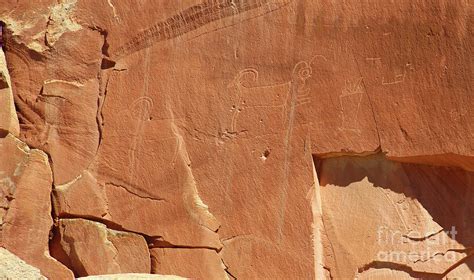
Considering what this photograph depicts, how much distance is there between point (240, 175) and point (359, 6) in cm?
126

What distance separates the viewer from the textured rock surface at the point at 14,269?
542 centimetres

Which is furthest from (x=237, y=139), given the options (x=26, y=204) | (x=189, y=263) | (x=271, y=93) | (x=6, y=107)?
(x=6, y=107)

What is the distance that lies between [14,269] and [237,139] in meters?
1.59

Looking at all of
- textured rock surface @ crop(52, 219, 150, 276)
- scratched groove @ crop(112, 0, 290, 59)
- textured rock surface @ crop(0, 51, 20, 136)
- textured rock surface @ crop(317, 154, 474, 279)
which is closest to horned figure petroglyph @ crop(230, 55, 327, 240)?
textured rock surface @ crop(317, 154, 474, 279)

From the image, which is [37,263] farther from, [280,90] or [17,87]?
[280,90]

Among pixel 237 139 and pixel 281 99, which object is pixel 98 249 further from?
pixel 281 99

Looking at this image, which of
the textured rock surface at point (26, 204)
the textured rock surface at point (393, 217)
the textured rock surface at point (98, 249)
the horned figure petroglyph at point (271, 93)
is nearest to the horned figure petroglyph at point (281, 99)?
the horned figure petroglyph at point (271, 93)

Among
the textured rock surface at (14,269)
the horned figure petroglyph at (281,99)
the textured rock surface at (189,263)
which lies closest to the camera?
the textured rock surface at (14,269)

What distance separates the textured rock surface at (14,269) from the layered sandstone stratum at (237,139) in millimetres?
12

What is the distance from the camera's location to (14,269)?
5.49 meters

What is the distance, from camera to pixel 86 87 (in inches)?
263

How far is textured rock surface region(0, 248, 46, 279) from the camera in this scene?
5418 mm

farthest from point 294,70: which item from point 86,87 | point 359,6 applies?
point 86,87

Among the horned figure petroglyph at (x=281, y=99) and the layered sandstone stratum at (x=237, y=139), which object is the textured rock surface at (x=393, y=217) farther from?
the horned figure petroglyph at (x=281, y=99)
